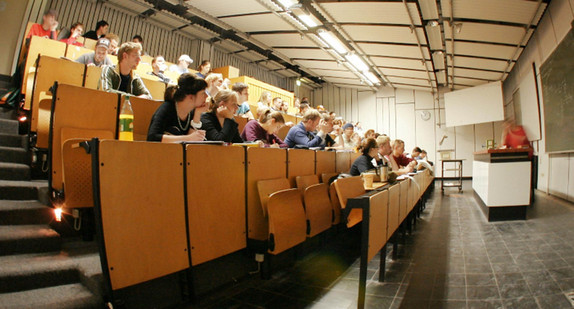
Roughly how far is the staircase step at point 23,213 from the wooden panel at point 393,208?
7.23 ft

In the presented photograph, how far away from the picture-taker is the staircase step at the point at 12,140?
8.21 ft

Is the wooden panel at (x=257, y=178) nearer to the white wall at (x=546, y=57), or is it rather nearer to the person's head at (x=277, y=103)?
the person's head at (x=277, y=103)

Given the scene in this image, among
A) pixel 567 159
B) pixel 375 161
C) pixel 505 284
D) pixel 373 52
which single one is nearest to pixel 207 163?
pixel 505 284

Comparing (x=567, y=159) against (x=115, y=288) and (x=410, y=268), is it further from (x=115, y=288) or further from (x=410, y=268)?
(x=115, y=288)

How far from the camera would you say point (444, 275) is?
2.03 meters

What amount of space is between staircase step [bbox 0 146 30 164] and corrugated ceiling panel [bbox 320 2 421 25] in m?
4.70

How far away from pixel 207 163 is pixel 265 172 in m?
0.54

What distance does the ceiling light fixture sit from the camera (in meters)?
6.08

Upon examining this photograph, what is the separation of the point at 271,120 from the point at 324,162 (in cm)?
73

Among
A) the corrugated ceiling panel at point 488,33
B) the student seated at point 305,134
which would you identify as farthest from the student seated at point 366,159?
the corrugated ceiling panel at point 488,33

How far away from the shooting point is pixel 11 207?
5.70 ft

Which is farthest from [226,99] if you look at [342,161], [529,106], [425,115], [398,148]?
[425,115]

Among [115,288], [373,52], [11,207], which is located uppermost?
[373,52]

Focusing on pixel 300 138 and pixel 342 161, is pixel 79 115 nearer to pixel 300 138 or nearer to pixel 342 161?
pixel 300 138
